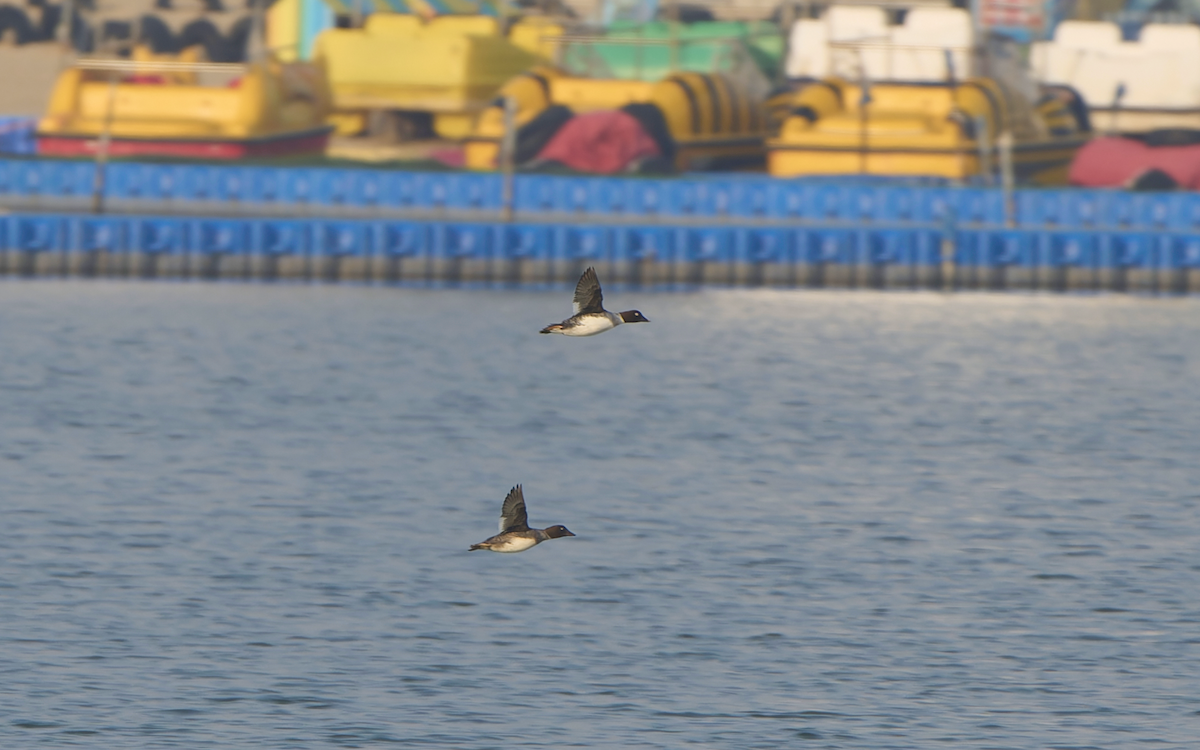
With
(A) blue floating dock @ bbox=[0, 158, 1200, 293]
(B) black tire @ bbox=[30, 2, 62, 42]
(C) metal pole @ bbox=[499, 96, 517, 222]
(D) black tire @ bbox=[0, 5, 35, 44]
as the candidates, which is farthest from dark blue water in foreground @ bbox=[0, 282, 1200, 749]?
(B) black tire @ bbox=[30, 2, 62, 42]

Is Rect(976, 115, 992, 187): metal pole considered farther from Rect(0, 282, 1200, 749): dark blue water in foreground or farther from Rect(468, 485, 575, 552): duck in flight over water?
Rect(468, 485, 575, 552): duck in flight over water

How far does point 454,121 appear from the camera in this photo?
199ft

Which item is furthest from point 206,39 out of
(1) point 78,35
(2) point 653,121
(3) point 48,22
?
(2) point 653,121

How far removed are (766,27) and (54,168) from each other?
24664mm

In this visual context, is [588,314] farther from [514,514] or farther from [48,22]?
[48,22]

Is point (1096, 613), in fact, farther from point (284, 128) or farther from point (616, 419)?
point (284, 128)

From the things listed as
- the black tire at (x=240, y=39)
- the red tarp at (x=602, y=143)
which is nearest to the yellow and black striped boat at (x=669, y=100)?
the red tarp at (x=602, y=143)

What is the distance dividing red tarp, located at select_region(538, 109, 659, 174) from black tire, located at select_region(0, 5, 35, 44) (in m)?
29.9

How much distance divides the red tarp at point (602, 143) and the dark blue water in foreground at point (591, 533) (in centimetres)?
1011

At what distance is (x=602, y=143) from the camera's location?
52656 mm

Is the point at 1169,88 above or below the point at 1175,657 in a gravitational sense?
above

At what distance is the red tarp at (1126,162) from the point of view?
51.2 meters

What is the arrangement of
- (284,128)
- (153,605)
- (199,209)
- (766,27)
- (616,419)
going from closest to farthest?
(153,605) < (616,419) < (199,209) < (284,128) < (766,27)

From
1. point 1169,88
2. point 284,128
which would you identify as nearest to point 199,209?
point 284,128
